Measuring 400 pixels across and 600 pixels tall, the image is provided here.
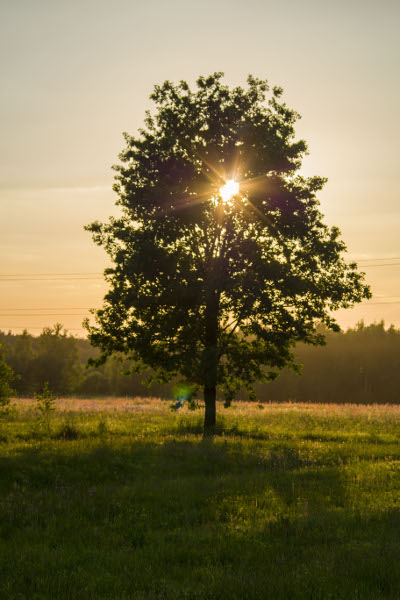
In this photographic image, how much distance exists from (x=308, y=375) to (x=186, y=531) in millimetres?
96710

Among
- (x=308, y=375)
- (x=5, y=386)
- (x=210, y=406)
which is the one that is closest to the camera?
(x=5, y=386)

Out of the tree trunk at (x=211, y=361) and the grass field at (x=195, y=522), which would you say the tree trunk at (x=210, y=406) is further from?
the grass field at (x=195, y=522)

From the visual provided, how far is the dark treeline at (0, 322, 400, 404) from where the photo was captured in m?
92.3

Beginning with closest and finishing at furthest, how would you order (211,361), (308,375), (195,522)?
(195,522)
(211,361)
(308,375)

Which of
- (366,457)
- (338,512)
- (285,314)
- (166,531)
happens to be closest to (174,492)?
(166,531)

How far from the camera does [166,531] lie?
8.66 metres

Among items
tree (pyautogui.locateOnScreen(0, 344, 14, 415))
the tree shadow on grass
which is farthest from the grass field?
tree (pyautogui.locateOnScreen(0, 344, 14, 415))

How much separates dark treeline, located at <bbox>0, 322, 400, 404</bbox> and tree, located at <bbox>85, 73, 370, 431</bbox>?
70.2 meters

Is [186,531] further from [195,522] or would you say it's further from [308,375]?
[308,375]

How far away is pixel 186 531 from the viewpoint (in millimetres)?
8594

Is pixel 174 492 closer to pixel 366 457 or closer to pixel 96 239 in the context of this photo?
pixel 366 457

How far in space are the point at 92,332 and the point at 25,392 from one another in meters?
73.8

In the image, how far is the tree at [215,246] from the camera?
2141 cm

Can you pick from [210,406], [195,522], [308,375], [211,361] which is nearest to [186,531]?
[195,522]
